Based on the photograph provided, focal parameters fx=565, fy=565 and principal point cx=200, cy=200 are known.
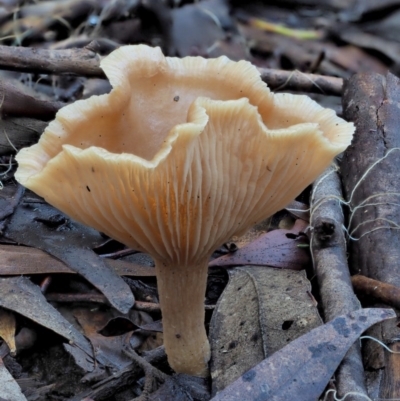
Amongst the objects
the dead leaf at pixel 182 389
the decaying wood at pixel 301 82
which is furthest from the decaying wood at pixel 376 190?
the dead leaf at pixel 182 389

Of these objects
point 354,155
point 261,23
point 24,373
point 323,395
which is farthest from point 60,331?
point 261,23

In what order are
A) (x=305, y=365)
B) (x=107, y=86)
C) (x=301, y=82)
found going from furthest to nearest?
(x=107, y=86)
(x=301, y=82)
(x=305, y=365)

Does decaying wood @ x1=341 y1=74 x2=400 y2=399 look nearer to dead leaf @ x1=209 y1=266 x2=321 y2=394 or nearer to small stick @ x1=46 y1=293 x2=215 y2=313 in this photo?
dead leaf @ x1=209 y1=266 x2=321 y2=394

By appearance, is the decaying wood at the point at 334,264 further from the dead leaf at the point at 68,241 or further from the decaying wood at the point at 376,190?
the dead leaf at the point at 68,241

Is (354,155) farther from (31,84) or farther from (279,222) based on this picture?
(31,84)

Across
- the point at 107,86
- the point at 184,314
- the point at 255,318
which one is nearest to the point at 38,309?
the point at 184,314

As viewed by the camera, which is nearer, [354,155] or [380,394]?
[380,394]

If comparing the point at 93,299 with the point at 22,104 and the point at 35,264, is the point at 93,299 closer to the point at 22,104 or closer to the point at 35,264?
the point at 35,264
